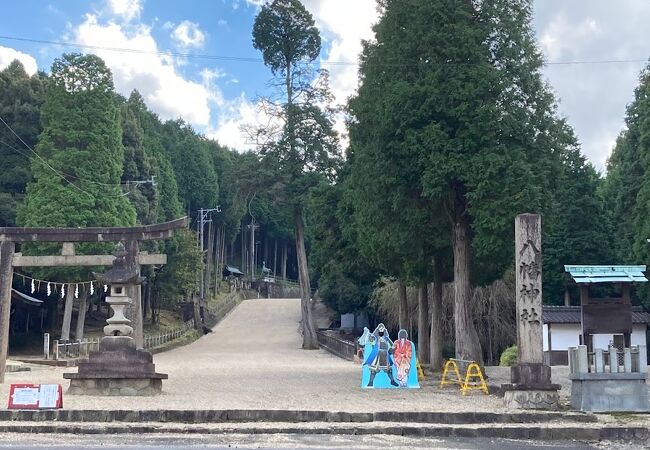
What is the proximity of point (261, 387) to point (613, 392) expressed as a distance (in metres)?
8.61

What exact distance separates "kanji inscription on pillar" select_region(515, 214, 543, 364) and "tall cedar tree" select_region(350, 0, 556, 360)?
2.62 m

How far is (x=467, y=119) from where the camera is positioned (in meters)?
17.0

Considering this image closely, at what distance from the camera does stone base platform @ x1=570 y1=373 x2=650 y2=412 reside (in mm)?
12820

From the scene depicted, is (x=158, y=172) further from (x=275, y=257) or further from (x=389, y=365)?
(x=275, y=257)

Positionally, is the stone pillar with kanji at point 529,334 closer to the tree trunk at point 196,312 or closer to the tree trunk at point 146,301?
the tree trunk at point 146,301

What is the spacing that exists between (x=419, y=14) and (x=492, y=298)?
54.0ft

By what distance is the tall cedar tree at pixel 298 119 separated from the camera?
40.4 metres

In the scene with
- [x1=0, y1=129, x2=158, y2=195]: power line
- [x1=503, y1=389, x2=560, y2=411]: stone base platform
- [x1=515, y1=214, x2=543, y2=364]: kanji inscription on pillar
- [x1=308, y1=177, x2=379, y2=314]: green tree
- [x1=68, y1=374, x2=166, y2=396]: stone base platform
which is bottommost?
[x1=68, y1=374, x2=166, y2=396]: stone base platform

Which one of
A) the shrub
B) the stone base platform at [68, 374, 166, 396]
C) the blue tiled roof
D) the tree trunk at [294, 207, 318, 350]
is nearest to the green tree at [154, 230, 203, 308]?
the tree trunk at [294, 207, 318, 350]

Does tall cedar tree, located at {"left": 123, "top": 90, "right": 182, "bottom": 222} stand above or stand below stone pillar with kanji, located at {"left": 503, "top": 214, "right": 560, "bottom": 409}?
above

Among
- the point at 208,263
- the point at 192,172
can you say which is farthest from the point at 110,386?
the point at 192,172

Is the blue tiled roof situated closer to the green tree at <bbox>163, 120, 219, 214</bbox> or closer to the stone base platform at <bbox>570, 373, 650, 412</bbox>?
the stone base platform at <bbox>570, 373, 650, 412</bbox>

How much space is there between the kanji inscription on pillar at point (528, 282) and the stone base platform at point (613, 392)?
3.54ft

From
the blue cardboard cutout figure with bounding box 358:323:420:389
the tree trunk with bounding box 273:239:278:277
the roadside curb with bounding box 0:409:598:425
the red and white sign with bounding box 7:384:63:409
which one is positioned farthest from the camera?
the tree trunk with bounding box 273:239:278:277
